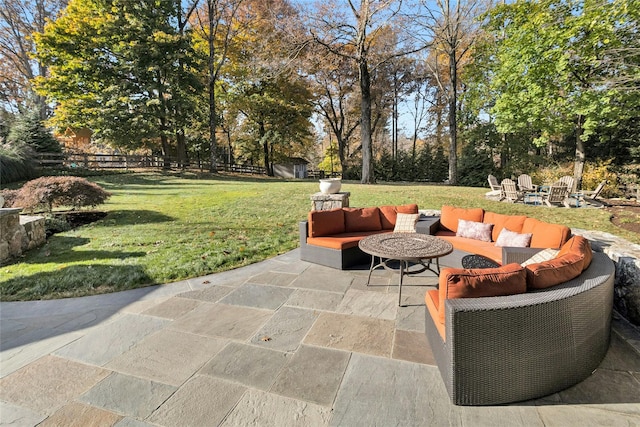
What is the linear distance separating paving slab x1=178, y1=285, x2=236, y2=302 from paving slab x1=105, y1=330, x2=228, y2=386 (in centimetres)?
74

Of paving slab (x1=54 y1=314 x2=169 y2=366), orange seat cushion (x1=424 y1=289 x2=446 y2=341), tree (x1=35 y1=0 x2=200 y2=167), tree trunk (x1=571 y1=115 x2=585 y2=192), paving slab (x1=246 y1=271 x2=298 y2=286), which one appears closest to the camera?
orange seat cushion (x1=424 y1=289 x2=446 y2=341)

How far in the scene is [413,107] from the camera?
28.2 m

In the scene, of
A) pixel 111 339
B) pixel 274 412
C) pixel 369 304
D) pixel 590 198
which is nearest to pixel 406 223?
pixel 369 304

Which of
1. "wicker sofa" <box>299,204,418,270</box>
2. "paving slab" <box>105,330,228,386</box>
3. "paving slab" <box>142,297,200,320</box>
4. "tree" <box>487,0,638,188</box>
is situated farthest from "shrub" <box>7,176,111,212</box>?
"tree" <box>487,0,638,188</box>

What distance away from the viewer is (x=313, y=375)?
2.25m

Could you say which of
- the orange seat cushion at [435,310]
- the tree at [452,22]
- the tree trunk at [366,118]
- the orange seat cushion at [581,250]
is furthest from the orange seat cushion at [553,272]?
the tree at [452,22]

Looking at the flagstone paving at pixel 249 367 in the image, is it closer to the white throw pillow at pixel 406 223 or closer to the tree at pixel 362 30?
the white throw pillow at pixel 406 223

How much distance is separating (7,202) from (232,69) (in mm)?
17762

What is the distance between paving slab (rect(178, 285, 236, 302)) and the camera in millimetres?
3605

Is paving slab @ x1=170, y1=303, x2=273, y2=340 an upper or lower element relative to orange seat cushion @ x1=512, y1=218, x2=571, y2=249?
lower

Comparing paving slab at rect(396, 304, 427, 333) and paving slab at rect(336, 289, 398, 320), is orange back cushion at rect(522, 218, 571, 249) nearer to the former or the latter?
paving slab at rect(396, 304, 427, 333)

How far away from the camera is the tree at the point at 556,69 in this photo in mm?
9266

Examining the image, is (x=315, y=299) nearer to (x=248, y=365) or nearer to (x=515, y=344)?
(x=248, y=365)

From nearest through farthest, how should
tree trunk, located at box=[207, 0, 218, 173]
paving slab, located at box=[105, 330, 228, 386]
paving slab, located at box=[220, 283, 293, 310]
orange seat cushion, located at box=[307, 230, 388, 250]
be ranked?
1. paving slab, located at box=[105, 330, 228, 386]
2. paving slab, located at box=[220, 283, 293, 310]
3. orange seat cushion, located at box=[307, 230, 388, 250]
4. tree trunk, located at box=[207, 0, 218, 173]
